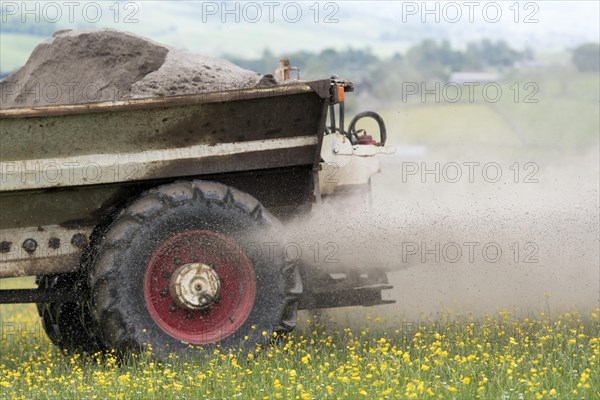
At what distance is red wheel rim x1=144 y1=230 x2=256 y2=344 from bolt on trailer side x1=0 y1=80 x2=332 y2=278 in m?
0.44

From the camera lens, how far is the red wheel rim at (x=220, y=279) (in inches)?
279

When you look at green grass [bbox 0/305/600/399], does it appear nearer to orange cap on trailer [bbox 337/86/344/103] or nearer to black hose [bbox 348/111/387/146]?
black hose [bbox 348/111/387/146]

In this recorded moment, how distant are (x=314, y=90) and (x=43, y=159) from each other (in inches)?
67.8

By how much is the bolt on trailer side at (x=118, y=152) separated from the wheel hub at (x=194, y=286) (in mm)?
597

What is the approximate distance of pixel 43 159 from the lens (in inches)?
269

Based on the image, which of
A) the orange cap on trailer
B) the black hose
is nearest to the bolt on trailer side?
the orange cap on trailer

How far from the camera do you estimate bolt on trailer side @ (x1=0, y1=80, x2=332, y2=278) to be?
6.76 metres

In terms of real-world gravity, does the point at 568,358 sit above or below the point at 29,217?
below

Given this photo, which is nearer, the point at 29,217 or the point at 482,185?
the point at 29,217

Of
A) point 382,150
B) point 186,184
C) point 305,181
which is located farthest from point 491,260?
point 186,184

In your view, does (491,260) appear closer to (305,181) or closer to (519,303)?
(519,303)

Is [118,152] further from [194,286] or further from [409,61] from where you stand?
[409,61]

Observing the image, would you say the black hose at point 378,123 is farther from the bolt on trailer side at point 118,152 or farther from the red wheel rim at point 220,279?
the red wheel rim at point 220,279

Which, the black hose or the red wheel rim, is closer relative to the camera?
the red wheel rim
